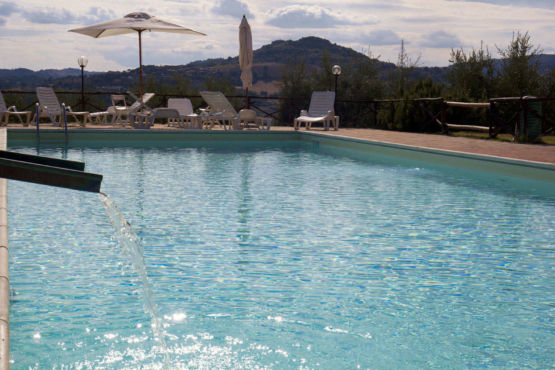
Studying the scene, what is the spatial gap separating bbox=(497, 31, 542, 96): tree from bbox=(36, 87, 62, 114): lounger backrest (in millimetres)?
12582

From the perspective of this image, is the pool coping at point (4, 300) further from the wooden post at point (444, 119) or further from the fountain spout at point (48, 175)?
the wooden post at point (444, 119)

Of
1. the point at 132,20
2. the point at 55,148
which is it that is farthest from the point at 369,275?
the point at 132,20

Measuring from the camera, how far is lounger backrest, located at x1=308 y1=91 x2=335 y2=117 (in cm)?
1452

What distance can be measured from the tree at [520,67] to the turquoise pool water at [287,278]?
444 inches

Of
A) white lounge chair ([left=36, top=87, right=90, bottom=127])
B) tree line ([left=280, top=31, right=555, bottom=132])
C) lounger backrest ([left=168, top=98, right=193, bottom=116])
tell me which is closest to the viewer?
white lounge chair ([left=36, top=87, right=90, bottom=127])

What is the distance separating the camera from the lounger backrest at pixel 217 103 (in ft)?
44.9

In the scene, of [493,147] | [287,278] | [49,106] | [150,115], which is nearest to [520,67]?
[493,147]

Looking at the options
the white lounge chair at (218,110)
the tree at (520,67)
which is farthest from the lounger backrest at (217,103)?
the tree at (520,67)

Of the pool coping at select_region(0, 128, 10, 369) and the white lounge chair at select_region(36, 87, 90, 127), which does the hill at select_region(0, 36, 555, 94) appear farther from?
the pool coping at select_region(0, 128, 10, 369)

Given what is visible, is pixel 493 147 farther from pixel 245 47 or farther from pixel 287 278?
pixel 245 47

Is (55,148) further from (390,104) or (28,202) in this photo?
(390,104)

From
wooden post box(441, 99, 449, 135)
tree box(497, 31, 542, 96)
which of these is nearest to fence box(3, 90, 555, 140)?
wooden post box(441, 99, 449, 135)

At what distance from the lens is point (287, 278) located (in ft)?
11.6

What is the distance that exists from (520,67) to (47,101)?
13.5 meters
